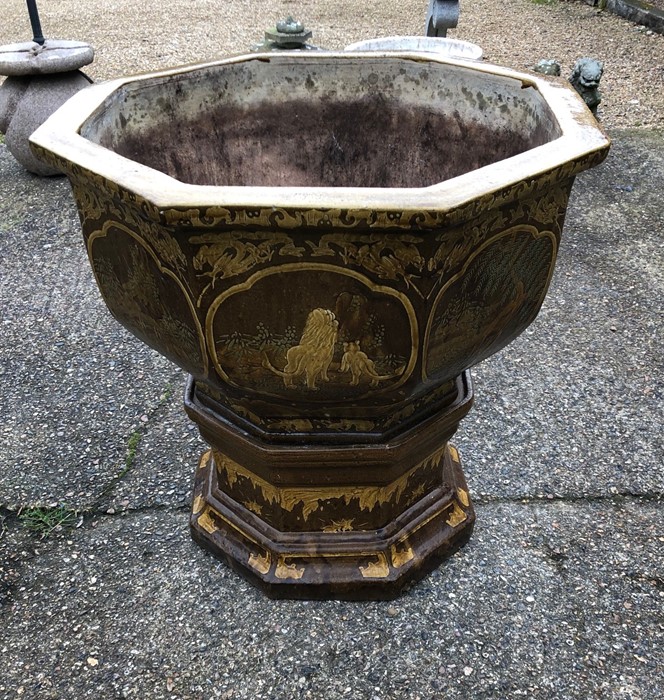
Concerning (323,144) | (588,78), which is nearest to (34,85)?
(323,144)

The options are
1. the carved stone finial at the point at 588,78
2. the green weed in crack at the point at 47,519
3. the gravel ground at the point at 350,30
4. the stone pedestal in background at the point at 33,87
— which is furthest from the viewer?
the gravel ground at the point at 350,30

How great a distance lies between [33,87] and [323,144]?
2.33m

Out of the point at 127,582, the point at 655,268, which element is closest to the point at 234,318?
the point at 127,582

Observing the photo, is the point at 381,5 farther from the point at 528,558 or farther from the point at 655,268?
the point at 528,558

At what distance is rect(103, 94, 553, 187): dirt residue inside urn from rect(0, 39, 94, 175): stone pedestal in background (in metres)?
2.06

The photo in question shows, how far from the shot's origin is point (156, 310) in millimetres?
1074

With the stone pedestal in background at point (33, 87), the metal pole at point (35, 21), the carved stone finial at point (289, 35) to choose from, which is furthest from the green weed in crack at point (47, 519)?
the carved stone finial at point (289, 35)

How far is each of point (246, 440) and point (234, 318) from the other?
369 mm

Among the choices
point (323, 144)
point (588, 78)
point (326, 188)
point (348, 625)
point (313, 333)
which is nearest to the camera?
point (326, 188)

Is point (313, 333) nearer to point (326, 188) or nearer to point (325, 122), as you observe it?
point (326, 188)

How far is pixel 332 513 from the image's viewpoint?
139cm

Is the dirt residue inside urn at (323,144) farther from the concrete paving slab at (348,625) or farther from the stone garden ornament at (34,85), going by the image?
the stone garden ornament at (34,85)

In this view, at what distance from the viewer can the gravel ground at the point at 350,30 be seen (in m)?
5.17

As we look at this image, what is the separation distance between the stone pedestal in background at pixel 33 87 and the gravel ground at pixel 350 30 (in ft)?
5.94
